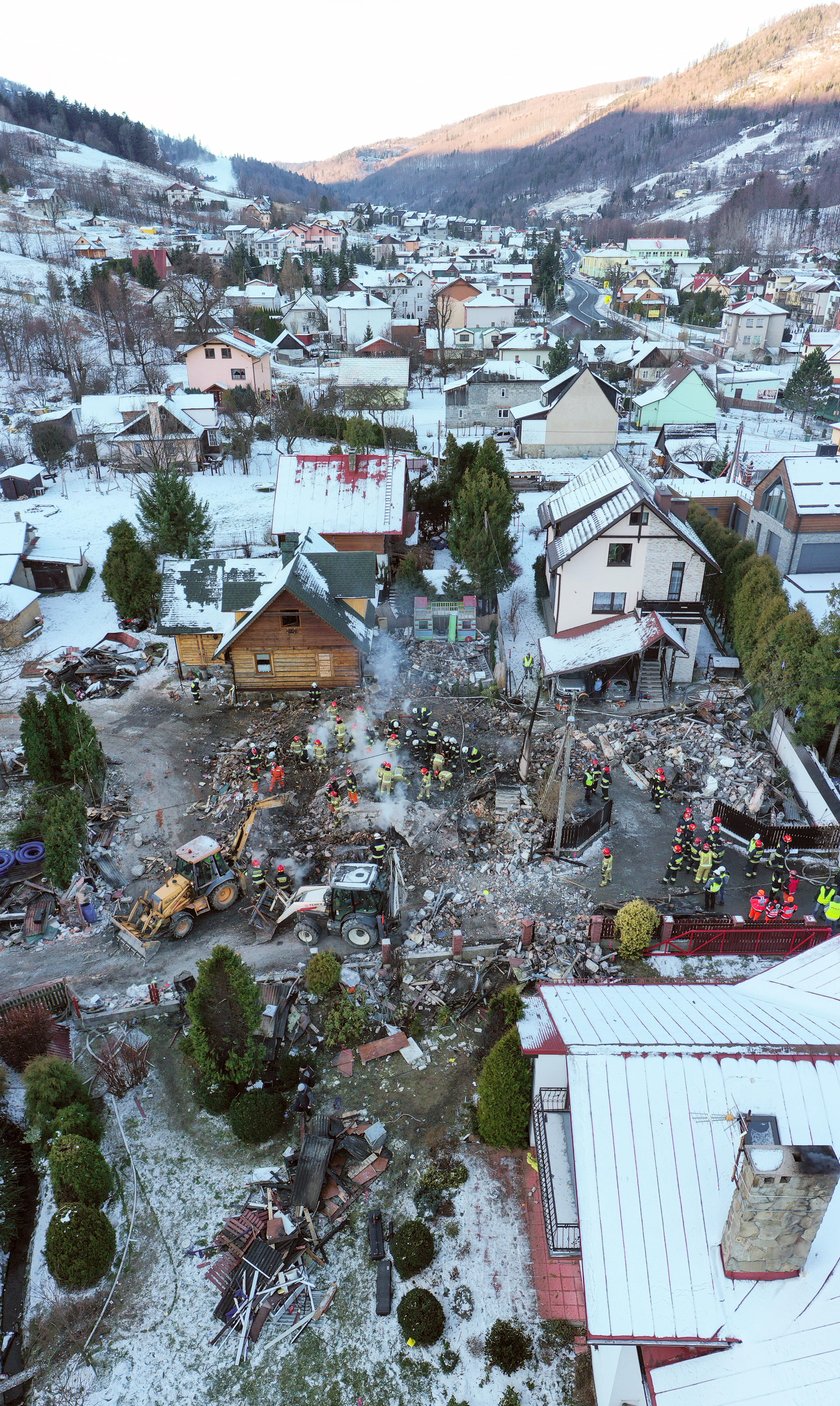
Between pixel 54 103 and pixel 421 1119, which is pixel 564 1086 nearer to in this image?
pixel 421 1119

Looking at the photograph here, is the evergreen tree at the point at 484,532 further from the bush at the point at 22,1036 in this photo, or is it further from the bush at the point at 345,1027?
the bush at the point at 22,1036

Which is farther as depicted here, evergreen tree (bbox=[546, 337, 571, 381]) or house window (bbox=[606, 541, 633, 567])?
evergreen tree (bbox=[546, 337, 571, 381])

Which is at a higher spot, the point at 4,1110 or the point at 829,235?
the point at 829,235

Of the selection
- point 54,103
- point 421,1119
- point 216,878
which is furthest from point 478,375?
point 54,103

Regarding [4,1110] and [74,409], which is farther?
[74,409]

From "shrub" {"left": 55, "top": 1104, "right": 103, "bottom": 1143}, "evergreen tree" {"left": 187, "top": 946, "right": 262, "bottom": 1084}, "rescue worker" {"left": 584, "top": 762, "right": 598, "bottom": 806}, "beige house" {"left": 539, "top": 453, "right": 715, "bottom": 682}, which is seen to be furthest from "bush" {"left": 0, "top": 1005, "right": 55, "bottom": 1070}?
"beige house" {"left": 539, "top": 453, "right": 715, "bottom": 682}

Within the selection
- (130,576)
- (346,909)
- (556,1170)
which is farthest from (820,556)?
(556,1170)

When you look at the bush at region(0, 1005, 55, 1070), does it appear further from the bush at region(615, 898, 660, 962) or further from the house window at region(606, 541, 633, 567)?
the house window at region(606, 541, 633, 567)
